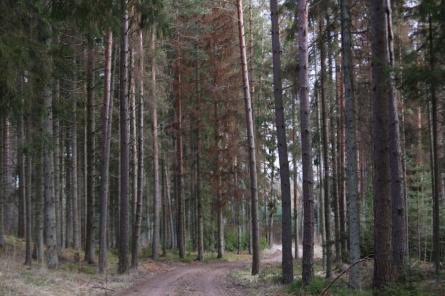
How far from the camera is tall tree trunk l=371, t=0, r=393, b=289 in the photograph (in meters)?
9.70

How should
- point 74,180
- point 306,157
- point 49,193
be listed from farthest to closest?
point 74,180
point 49,193
point 306,157

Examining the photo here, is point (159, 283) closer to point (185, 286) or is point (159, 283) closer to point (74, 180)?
point (185, 286)

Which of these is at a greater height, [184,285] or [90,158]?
[90,158]

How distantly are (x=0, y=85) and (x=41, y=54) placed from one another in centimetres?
112

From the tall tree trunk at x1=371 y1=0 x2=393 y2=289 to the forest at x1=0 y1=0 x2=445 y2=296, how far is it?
3 centimetres

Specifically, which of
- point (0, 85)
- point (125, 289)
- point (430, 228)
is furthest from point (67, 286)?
point (430, 228)

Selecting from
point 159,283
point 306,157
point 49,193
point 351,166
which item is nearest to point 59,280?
point 49,193

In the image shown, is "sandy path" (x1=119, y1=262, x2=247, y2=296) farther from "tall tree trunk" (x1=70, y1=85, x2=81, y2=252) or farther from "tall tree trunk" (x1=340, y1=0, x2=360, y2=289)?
"tall tree trunk" (x1=70, y1=85, x2=81, y2=252)

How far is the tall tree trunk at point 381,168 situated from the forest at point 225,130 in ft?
0.10

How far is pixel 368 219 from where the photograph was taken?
925 inches

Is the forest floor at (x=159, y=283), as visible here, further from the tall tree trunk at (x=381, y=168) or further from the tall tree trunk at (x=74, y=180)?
the tall tree trunk at (x=74, y=180)

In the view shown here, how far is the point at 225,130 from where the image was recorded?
84.3ft

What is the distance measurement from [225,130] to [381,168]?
16.3 m

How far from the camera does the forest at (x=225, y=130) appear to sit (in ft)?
32.7
